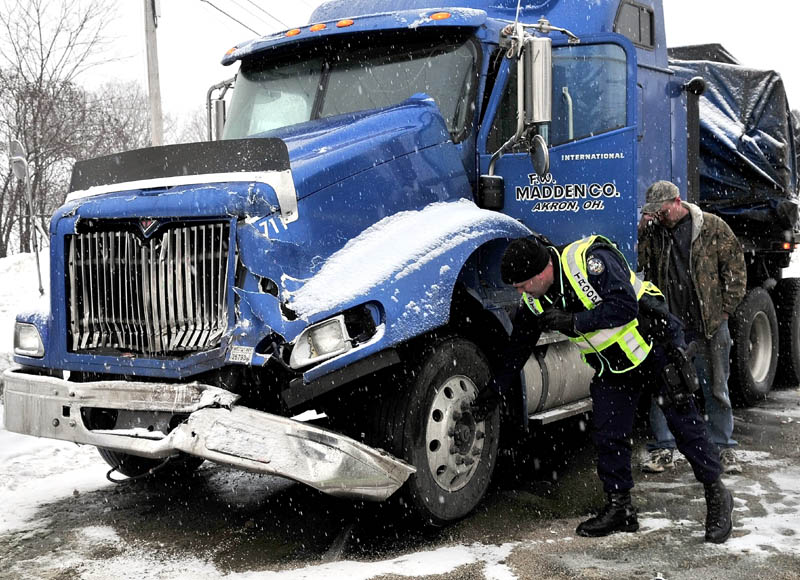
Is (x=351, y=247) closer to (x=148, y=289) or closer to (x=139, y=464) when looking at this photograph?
(x=148, y=289)

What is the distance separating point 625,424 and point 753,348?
4.19 metres

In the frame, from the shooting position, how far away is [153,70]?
1513cm

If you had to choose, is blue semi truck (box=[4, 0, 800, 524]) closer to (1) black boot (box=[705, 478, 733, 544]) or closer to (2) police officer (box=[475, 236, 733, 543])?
(2) police officer (box=[475, 236, 733, 543])

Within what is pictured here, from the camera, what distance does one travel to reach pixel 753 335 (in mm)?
8281

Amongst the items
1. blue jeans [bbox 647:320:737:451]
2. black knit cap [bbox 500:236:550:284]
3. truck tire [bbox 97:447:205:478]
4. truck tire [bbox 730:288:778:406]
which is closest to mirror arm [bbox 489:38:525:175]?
black knit cap [bbox 500:236:550:284]

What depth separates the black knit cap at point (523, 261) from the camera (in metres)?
4.32

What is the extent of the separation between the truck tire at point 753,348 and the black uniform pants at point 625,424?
135 inches

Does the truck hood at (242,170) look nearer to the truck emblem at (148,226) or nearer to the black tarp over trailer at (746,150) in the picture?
the truck emblem at (148,226)

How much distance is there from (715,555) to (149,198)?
10.4 ft

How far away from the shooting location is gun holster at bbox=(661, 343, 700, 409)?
452 centimetres

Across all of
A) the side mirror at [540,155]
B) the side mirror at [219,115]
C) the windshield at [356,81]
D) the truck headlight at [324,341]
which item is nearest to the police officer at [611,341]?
the side mirror at [540,155]

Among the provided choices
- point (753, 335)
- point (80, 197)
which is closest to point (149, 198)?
point (80, 197)

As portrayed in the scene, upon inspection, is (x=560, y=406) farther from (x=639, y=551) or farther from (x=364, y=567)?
(x=364, y=567)

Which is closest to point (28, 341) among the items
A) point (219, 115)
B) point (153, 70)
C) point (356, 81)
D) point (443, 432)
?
point (443, 432)
